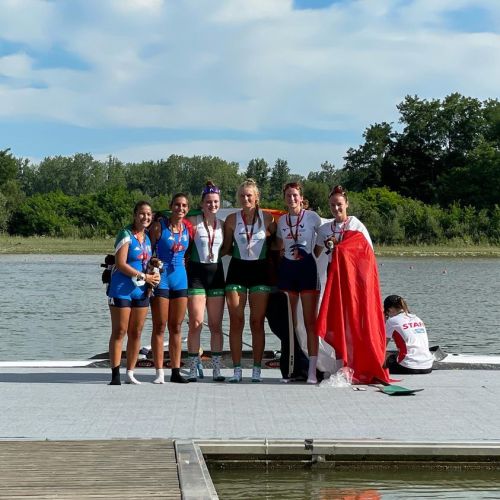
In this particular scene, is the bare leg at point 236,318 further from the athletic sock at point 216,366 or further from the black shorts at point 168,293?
the black shorts at point 168,293

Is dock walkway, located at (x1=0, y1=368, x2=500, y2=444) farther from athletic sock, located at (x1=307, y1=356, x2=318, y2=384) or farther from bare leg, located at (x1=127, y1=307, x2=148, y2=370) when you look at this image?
bare leg, located at (x1=127, y1=307, x2=148, y2=370)

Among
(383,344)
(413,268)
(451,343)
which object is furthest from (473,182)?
(383,344)

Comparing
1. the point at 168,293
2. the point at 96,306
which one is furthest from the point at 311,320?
the point at 96,306

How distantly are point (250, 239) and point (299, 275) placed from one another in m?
0.52

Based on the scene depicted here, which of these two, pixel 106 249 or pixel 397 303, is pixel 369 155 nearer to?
pixel 106 249

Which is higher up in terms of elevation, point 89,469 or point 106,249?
point 89,469

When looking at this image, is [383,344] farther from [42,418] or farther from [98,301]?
[98,301]

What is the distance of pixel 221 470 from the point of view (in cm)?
634

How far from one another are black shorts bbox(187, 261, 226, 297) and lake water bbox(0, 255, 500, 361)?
771 centimetres

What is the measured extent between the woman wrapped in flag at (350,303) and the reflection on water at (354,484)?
93.8 inches

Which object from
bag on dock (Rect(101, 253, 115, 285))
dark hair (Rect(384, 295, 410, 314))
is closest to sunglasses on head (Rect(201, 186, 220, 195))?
bag on dock (Rect(101, 253, 115, 285))

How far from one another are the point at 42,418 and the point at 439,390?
10.9ft

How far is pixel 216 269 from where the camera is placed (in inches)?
348

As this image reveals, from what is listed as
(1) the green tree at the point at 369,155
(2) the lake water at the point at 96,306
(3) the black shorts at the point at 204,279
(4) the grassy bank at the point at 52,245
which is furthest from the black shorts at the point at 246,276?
(1) the green tree at the point at 369,155
